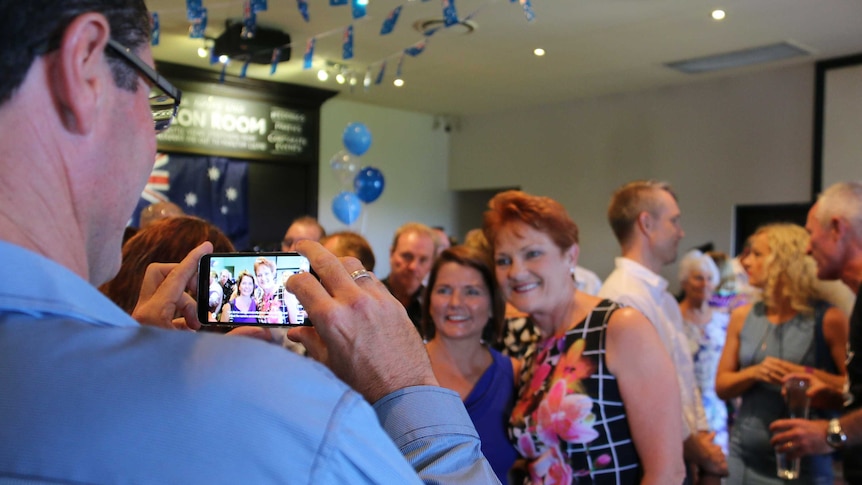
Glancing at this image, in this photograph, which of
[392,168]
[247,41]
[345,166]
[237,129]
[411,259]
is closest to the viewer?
[411,259]

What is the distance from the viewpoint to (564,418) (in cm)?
167

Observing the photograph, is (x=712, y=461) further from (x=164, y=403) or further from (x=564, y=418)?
(x=164, y=403)

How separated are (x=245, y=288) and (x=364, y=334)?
369 mm

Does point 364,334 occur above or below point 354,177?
below

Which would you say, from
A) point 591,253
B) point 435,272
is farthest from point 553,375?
point 591,253

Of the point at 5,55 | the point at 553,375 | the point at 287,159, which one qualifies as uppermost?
the point at 287,159

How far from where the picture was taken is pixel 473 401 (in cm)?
197

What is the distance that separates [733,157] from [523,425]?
5169 millimetres

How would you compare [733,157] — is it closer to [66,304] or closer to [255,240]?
[255,240]

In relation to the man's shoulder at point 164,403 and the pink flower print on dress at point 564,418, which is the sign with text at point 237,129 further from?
the man's shoulder at point 164,403

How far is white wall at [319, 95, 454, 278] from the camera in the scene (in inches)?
296

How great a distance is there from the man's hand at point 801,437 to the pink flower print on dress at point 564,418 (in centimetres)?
106

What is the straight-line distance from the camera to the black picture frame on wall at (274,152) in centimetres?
655

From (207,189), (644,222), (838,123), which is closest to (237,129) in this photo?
(207,189)
